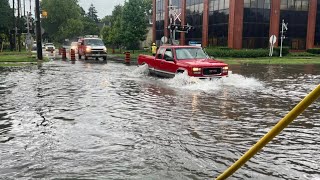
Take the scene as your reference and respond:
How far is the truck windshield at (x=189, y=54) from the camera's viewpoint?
51.4ft

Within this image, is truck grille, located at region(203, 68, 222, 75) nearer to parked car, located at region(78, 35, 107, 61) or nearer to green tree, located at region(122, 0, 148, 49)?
parked car, located at region(78, 35, 107, 61)

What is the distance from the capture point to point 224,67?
14789 mm

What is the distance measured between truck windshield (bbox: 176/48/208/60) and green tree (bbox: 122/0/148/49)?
43445 mm

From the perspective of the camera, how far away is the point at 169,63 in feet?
51.5

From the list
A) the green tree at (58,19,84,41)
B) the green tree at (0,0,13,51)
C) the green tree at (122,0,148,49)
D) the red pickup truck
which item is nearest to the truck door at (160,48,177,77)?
the red pickup truck

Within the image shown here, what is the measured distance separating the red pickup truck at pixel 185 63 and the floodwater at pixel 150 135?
1.77 meters

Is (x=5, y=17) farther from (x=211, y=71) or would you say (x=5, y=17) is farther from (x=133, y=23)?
(x=211, y=71)

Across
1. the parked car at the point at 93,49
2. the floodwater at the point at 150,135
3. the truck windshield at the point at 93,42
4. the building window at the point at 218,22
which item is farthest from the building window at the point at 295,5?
the floodwater at the point at 150,135

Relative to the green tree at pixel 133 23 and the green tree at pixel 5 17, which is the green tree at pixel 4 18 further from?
the green tree at pixel 133 23

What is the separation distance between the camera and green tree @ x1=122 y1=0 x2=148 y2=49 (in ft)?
193

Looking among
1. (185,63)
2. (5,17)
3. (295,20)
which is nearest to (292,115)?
(185,63)

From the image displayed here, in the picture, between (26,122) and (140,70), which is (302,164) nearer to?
(26,122)

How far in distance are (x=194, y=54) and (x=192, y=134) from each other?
9262 millimetres

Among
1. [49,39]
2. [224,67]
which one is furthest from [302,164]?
[49,39]
